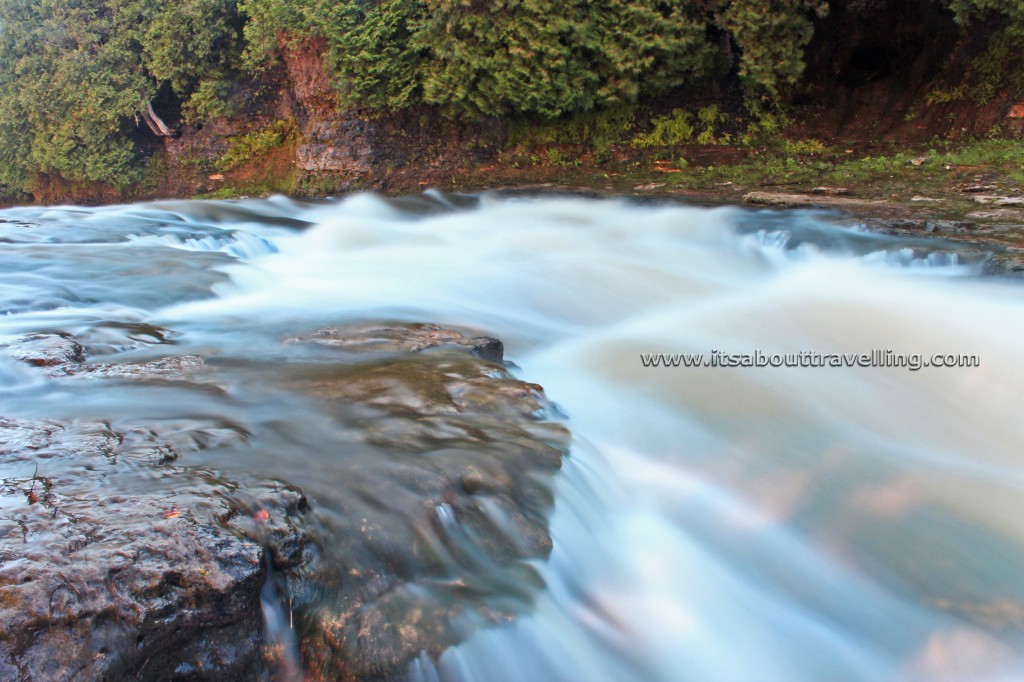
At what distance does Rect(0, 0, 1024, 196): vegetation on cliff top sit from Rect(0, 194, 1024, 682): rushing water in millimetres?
3648

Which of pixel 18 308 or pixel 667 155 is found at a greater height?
pixel 667 155

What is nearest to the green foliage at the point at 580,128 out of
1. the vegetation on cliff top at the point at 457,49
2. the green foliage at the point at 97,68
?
the vegetation on cliff top at the point at 457,49

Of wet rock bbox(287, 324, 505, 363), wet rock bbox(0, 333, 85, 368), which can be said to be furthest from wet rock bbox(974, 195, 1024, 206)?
wet rock bbox(0, 333, 85, 368)

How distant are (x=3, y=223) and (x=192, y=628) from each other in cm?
899

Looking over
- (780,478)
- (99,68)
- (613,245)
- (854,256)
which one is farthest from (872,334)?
(99,68)

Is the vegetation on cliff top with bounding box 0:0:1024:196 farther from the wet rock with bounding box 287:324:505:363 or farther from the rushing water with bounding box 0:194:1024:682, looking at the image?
the wet rock with bounding box 287:324:505:363

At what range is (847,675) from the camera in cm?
283

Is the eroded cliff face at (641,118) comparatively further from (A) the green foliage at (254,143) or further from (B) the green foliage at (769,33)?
(B) the green foliage at (769,33)

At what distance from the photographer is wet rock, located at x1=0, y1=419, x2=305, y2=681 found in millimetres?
1943

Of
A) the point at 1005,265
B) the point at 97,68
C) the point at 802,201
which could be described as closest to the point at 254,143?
the point at 97,68

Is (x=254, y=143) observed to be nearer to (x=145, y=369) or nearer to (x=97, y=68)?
(x=97, y=68)

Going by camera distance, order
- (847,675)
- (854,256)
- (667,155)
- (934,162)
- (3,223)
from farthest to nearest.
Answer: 1. (667,155)
2. (934,162)
3. (3,223)
4. (854,256)
5. (847,675)

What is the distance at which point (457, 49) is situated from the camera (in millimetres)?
10938

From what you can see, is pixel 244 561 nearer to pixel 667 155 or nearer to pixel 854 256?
pixel 854 256
